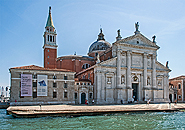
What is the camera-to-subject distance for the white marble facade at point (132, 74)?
37062 mm

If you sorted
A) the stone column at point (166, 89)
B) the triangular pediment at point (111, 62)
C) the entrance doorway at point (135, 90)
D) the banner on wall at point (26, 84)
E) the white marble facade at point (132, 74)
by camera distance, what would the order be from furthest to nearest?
the stone column at point (166, 89) < the entrance doorway at point (135, 90) < the triangular pediment at point (111, 62) < the white marble facade at point (132, 74) < the banner on wall at point (26, 84)

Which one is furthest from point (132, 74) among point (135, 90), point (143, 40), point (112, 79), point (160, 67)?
point (160, 67)

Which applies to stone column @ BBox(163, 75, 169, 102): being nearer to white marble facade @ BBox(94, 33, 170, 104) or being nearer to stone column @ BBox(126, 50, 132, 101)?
white marble facade @ BBox(94, 33, 170, 104)

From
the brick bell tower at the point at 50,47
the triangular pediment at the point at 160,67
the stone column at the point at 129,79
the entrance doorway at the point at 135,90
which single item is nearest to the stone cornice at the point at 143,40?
the stone column at the point at 129,79

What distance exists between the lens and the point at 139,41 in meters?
41.0

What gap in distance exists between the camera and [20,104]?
97.8ft

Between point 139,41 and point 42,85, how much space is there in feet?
69.2

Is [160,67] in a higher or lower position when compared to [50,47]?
lower

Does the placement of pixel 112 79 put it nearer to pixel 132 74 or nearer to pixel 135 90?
pixel 132 74

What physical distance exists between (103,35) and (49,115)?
138ft

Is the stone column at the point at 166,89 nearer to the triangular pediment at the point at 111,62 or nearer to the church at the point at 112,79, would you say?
the church at the point at 112,79

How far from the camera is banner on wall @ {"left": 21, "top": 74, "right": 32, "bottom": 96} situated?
30.3 metres

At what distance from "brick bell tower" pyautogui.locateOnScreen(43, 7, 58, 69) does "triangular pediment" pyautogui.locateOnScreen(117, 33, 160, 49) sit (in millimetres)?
17345

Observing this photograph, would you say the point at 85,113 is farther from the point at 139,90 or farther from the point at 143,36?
the point at 143,36
